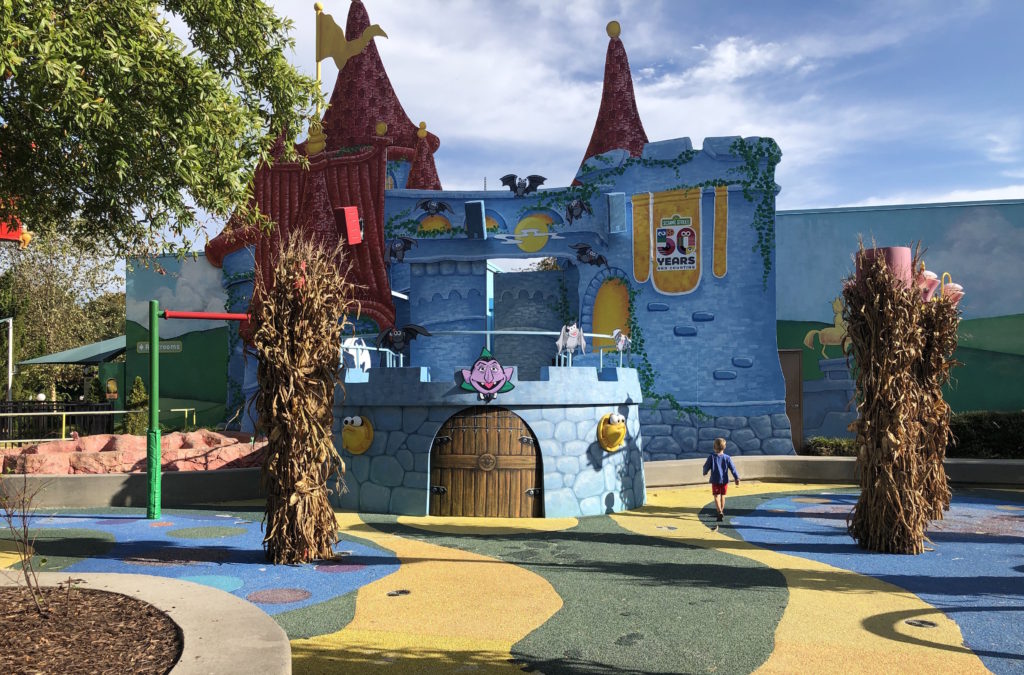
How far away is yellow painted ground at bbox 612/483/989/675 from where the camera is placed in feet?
20.3

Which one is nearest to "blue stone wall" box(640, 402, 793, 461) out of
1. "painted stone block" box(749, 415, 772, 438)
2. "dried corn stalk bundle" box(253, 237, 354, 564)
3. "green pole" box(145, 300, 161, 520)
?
"painted stone block" box(749, 415, 772, 438)

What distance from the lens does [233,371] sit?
2678 centimetres

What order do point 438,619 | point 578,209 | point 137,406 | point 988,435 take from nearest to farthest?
point 438,619, point 988,435, point 578,209, point 137,406

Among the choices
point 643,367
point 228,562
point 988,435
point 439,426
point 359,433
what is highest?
point 643,367

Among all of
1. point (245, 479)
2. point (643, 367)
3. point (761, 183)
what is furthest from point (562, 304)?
point (245, 479)

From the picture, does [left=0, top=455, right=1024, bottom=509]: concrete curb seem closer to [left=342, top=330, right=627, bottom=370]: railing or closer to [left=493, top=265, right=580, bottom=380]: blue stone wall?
[left=342, top=330, right=627, bottom=370]: railing

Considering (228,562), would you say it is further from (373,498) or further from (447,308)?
(447,308)

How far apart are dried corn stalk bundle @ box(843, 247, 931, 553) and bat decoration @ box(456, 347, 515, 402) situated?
5.61 m

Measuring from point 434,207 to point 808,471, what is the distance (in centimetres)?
1257

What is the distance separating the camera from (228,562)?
9.73 metres

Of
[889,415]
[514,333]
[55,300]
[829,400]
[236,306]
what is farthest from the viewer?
[55,300]

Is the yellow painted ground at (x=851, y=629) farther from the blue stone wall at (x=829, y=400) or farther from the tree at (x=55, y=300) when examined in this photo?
the tree at (x=55, y=300)

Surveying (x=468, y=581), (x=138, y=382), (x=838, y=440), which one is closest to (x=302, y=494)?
(x=468, y=581)

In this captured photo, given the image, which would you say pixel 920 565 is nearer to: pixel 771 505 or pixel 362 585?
pixel 771 505
